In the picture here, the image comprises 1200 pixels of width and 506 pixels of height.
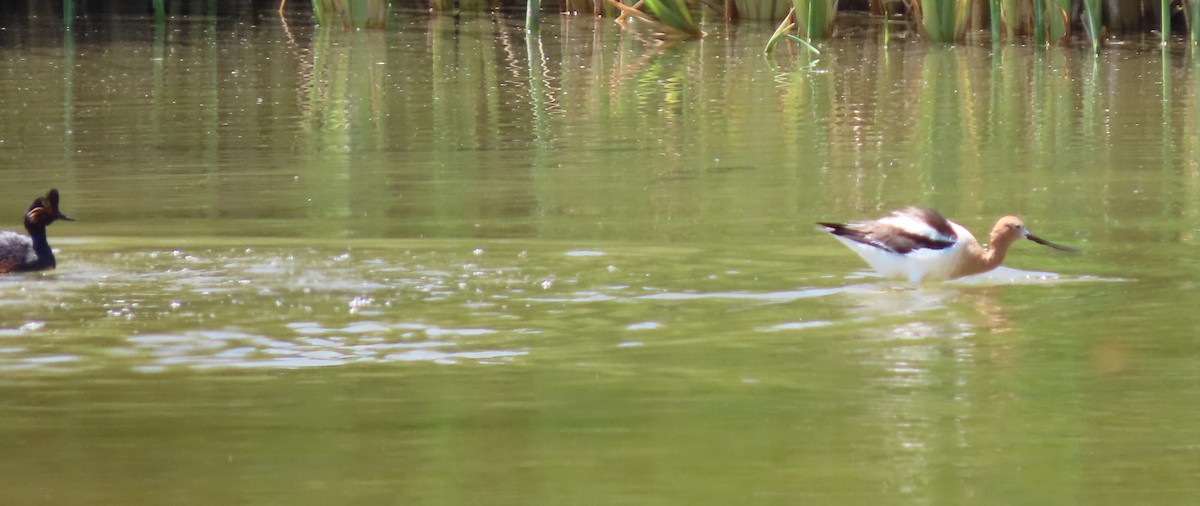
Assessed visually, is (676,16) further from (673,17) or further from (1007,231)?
(1007,231)

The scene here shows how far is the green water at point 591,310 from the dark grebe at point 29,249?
0.40 ft

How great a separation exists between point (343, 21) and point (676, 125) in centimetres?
998

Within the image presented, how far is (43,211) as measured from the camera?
7.24 metres

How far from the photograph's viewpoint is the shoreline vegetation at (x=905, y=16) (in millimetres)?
17859

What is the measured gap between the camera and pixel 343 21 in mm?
21594

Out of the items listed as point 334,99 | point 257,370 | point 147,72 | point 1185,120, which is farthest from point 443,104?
point 257,370

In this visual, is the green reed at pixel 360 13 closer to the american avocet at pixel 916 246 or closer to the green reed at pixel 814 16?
the green reed at pixel 814 16

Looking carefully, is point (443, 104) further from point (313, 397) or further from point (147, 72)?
point (313, 397)

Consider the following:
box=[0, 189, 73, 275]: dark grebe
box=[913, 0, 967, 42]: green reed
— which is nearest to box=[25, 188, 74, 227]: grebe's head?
box=[0, 189, 73, 275]: dark grebe

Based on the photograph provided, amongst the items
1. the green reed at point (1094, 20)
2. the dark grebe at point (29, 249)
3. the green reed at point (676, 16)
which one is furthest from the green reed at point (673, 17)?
the dark grebe at point (29, 249)

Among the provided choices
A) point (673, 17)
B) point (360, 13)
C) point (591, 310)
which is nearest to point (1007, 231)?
point (591, 310)

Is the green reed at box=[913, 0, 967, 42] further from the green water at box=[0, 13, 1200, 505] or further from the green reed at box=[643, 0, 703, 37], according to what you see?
the green water at box=[0, 13, 1200, 505]

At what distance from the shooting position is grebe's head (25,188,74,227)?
7.12 metres

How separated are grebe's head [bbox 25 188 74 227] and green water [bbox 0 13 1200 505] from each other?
216 mm
